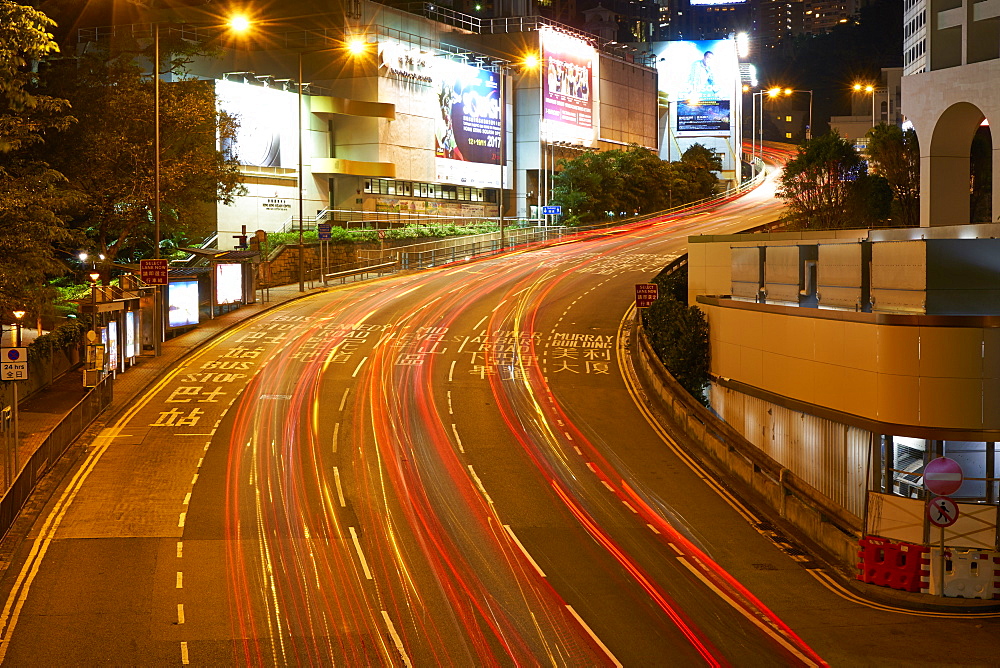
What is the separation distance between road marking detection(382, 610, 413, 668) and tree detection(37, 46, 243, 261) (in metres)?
31.6

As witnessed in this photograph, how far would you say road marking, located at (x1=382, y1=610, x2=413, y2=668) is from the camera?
13523mm

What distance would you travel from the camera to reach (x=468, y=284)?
54.9 metres

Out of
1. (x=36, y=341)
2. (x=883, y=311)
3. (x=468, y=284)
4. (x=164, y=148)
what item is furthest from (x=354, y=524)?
(x=468, y=284)

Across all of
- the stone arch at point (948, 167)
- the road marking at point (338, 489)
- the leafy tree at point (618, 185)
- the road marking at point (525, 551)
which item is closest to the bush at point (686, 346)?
the stone arch at point (948, 167)

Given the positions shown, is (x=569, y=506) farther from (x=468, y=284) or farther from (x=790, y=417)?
(x=468, y=284)

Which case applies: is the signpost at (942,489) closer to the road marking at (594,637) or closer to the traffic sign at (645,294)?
the road marking at (594,637)

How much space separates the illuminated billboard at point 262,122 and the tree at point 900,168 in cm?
3785

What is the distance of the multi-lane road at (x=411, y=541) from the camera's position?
14.3 m

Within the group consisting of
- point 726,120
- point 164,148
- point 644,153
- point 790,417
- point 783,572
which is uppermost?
point 726,120

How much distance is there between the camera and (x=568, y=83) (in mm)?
101188

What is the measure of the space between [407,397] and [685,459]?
949 centimetres

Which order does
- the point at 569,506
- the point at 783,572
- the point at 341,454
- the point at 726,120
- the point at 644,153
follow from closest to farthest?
the point at 783,572 → the point at 569,506 → the point at 341,454 → the point at 644,153 → the point at 726,120

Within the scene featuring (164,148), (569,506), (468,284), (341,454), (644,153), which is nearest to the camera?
(569,506)

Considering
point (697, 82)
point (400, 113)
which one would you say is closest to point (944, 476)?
point (400, 113)
